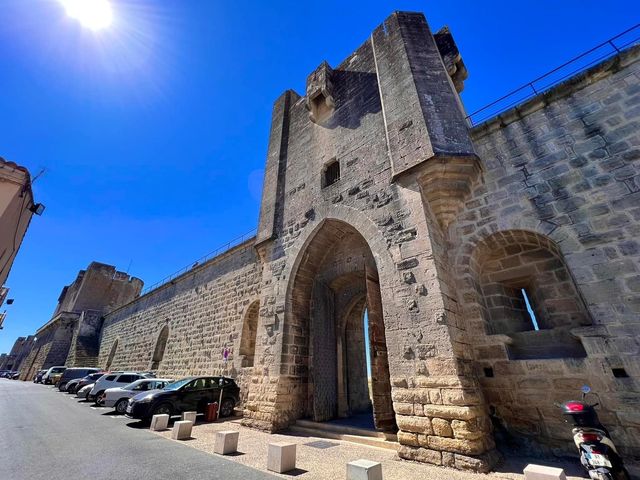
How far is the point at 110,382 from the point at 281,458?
1148 centimetres

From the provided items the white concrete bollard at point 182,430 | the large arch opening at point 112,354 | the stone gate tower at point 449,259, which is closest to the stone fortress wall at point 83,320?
the large arch opening at point 112,354

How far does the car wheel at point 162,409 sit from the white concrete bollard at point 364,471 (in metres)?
6.47

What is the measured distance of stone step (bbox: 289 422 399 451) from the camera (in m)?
4.72

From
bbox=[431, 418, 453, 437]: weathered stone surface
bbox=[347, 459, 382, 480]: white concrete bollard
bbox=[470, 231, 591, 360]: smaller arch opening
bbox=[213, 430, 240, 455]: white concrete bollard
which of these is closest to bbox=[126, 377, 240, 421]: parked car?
bbox=[213, 430, 240, 455]: white concrete bollard

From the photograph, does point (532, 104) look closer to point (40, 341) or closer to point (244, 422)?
point (244, 422)

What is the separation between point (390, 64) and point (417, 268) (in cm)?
561

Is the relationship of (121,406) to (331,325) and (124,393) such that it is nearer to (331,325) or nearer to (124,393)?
(124,393)

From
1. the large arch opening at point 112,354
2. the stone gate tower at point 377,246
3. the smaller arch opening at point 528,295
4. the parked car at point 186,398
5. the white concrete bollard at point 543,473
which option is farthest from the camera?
the large arch opening at point 112,354

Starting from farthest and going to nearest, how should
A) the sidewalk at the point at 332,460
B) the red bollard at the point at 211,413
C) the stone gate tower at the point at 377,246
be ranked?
the red bollard at the point at 211,413
the stone gate tower at the point at 377,246
the sidewalk at the point at 332,460

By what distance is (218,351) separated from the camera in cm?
1084

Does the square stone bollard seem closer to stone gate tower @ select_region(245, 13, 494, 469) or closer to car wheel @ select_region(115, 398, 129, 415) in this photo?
stone gate tower @ select_region(245, 13, 494, 469)

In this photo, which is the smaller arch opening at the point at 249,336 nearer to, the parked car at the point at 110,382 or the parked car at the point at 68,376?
the parked car at the point at 110,382

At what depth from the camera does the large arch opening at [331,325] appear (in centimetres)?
672

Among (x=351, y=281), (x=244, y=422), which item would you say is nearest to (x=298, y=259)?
(x=351, y=281)
